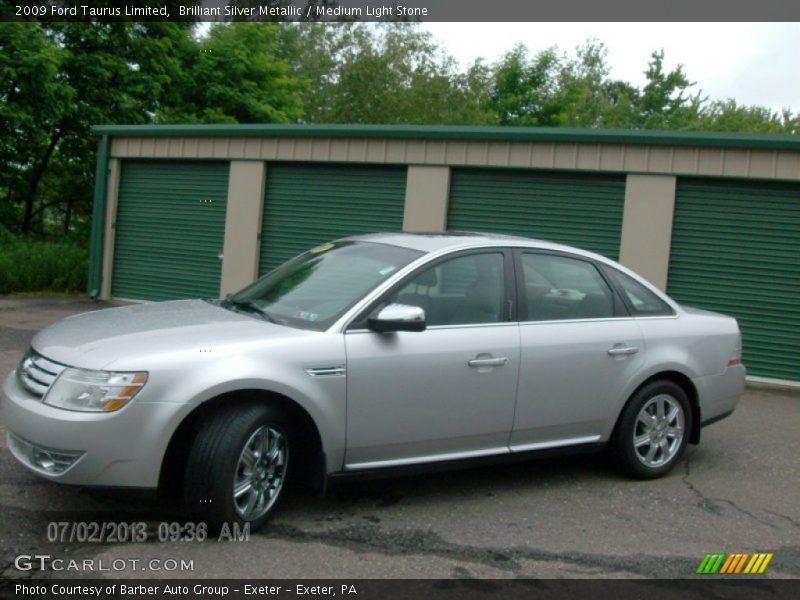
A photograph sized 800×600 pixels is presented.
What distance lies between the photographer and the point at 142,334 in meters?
4.93

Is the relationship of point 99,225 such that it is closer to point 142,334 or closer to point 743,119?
point 142,334

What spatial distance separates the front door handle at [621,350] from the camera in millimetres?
6105

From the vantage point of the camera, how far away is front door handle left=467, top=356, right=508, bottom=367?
5.50m

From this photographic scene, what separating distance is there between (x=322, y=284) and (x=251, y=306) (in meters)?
0.45

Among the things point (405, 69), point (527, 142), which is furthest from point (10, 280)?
point (405, 69)

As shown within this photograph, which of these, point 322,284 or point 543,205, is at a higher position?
point 543,205

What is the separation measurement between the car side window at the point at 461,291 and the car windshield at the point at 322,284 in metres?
0.17

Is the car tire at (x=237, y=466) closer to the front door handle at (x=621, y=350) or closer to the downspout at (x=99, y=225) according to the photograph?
the front door handle at (x=621, y=350)

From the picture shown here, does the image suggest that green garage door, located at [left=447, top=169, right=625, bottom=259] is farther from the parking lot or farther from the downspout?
the downspout

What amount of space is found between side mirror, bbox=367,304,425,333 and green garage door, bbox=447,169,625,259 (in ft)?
23.6

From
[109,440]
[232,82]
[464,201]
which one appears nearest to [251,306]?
[109,440]

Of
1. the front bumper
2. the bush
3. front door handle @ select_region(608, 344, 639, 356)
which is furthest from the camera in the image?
the bush

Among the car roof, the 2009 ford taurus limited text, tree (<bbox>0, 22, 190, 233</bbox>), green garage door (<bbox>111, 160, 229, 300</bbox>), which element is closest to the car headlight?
the 2009 ford taurus limited text

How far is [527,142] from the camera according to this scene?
475 inches
